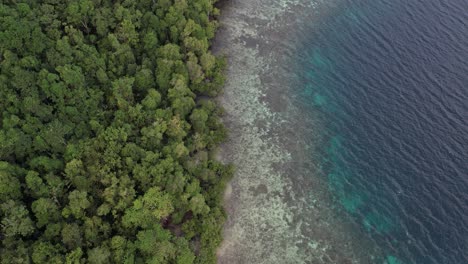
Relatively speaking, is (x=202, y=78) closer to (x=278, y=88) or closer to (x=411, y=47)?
(x=278, y=88)

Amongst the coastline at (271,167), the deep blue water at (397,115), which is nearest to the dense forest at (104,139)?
the coastline at (271,167)

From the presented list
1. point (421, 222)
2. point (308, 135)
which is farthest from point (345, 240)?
point (308, 135)

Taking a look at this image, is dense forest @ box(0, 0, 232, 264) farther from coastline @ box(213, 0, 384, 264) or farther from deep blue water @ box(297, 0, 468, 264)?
deep blue water @ box(297, 0, 468, 264)

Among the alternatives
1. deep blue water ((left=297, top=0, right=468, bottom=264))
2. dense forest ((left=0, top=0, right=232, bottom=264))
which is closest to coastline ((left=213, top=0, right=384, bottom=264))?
deep blue water ((left=297, top=0, right=468, bottom=264))

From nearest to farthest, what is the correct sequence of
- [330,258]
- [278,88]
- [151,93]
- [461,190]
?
[330,258], [151,93], [461,190], [278,88]

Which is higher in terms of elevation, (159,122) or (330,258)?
(159,122)

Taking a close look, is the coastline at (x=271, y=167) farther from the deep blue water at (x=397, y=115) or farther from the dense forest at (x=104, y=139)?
the dense forest at (x=104, y=139)

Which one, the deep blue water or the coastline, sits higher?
the deep blue water
